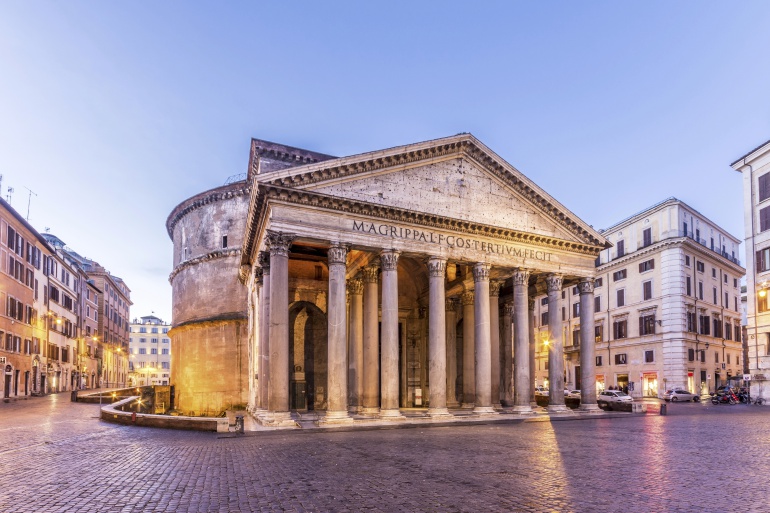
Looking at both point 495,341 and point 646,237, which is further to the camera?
point 646,237

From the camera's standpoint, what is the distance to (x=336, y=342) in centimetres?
→ 2242

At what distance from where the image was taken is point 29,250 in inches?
1903

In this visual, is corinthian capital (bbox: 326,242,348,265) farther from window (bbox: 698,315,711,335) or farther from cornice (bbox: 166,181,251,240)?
window (bbox: 698,315,711,335)

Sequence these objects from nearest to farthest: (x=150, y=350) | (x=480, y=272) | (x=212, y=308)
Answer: (x=480, y=272)
(x=212, y=308)
(x=150, y=350)

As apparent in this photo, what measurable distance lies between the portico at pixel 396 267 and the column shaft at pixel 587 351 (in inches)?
9.5

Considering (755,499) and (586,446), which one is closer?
(755,499)

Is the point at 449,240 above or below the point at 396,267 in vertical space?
above

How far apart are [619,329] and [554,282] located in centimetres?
2587

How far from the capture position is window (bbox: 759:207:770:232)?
37406 millimetres

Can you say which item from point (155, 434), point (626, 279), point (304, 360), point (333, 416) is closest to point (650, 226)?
point (626, 279)

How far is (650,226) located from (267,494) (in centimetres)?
4559

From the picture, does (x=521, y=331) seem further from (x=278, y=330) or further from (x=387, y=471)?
(x=387, y=471)

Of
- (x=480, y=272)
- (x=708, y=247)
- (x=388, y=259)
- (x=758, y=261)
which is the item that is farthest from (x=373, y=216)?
(x=708, y=247)

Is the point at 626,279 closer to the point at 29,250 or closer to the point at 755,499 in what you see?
the point at 755,499
